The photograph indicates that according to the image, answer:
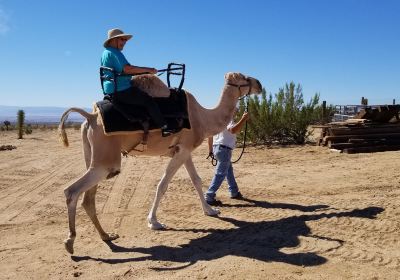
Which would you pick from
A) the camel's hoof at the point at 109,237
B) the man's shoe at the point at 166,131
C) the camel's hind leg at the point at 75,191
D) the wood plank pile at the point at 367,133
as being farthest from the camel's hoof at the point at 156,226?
the wood plank pile at the point at 367,133

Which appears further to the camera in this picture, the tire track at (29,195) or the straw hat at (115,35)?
the tire track at (29,195)

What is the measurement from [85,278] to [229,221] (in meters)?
2.69

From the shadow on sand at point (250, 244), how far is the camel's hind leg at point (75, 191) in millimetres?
260

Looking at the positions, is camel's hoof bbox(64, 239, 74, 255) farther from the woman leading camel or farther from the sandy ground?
the woman leading camel

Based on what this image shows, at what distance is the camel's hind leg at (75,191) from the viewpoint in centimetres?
586

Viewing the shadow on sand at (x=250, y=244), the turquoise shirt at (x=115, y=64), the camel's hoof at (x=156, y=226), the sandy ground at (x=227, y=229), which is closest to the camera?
the sandy ground at (x=227, y=229)

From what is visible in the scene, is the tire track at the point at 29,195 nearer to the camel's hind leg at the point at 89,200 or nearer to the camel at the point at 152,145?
the camel's hind leg at the point at 89,200

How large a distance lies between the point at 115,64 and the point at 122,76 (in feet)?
0.61

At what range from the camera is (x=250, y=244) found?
5855 mm

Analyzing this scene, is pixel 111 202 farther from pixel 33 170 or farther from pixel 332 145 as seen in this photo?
pixel 332 145

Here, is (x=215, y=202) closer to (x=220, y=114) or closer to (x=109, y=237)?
(x=220, y=114)

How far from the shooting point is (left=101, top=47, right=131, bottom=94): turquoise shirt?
6.09 metres

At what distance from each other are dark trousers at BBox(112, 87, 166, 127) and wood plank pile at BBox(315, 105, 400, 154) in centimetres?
930

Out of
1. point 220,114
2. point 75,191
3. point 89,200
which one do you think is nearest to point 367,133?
point 220,114
